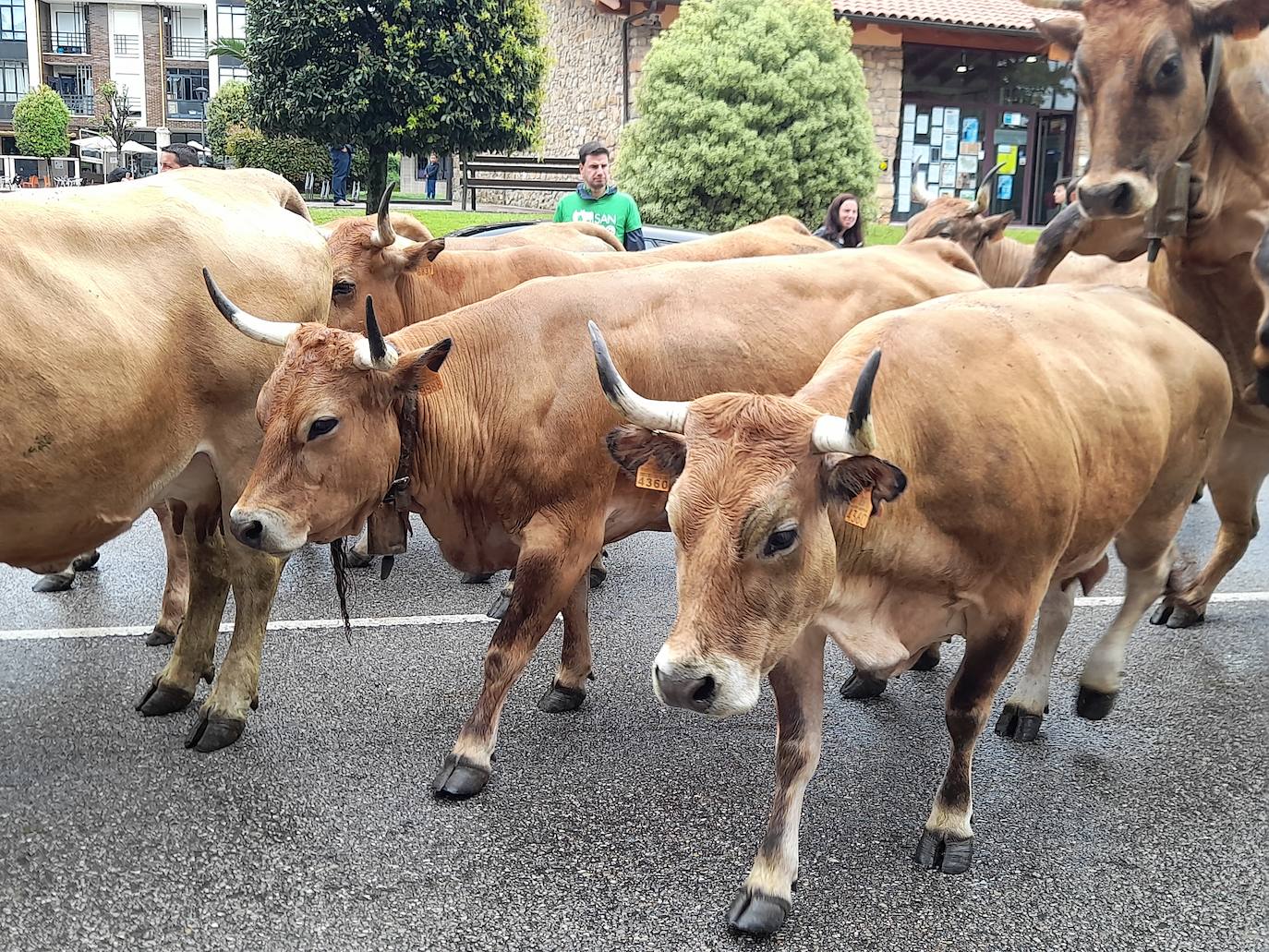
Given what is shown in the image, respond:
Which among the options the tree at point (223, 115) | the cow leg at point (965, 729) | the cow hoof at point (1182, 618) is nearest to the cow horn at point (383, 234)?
the cow leg at point (965, 729)

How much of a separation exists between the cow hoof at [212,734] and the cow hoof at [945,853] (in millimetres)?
2527

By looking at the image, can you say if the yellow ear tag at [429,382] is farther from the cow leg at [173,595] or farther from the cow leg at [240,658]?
the cow leg at [173,595]

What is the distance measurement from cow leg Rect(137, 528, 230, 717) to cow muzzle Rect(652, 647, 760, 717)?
8.15ft

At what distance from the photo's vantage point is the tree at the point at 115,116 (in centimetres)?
4922

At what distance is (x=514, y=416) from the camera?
416 cm

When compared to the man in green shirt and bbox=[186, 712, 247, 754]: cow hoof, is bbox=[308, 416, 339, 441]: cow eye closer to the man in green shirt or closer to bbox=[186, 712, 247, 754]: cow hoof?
bbox=[186, 712, 247, 754]: cow hoof

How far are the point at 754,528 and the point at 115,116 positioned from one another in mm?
64427

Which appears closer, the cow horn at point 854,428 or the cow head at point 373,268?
the cow horn at point 854,428

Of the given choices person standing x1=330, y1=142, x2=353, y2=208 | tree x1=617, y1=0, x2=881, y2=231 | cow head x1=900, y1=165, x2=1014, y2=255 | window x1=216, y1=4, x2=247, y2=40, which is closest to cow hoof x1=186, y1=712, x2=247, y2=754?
cow head x1=900, y1=165, x2=1014, y2=255

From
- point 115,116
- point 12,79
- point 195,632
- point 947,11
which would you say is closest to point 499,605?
point 195,632

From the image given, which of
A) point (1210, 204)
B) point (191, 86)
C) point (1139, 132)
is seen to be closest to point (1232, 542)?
point (1210, 204)

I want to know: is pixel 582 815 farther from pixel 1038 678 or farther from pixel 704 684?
pixel 1038 678

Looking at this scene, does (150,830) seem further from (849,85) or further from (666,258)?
(849,85)

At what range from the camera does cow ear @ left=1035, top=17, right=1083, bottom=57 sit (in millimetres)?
4500
